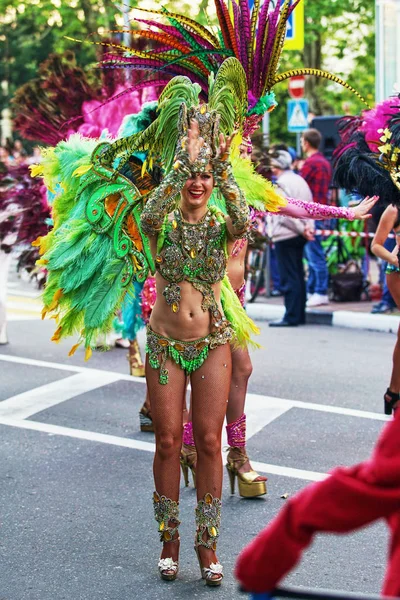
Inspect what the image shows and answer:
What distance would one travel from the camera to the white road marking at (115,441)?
19.3 feet

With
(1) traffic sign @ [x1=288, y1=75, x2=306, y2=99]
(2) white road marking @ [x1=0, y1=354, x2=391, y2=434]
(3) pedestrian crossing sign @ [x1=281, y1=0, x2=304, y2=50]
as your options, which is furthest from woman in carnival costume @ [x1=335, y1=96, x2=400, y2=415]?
(1) traffic sign @ [x1=288, y1=75, x2=306, y2=99]

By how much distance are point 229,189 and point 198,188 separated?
0.48 feet

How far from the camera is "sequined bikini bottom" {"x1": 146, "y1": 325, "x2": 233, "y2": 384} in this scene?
433 cm

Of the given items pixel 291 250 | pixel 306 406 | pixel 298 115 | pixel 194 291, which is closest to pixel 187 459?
pixel 194 291

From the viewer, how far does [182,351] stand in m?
4.33

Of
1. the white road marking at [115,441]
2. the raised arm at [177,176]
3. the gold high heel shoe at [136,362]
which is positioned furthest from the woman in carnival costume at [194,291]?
the gold high heel shoe at [136,362]

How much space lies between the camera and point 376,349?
9.90 meters

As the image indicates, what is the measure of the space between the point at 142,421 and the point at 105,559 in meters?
2.17

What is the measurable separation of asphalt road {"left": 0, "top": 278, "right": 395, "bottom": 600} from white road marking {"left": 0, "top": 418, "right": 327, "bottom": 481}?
1 centimetres

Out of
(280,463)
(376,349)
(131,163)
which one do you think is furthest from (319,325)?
(131,163)

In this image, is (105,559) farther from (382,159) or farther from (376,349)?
(376,349)

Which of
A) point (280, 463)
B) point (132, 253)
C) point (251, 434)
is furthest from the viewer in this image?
point (251, 434)

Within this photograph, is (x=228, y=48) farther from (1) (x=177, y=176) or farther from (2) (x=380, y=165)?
(2) (x=380, y=165)

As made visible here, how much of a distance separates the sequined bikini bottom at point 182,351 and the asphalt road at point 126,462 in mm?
960
